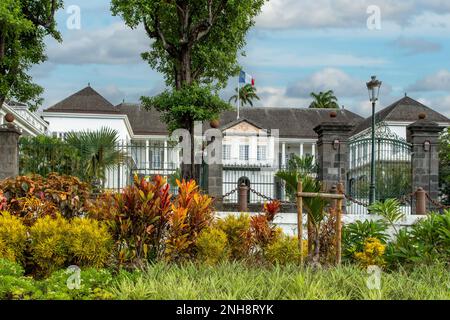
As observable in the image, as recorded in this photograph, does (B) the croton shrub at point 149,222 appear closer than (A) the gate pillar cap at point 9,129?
Yes

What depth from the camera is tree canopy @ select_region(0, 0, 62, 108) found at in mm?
25587

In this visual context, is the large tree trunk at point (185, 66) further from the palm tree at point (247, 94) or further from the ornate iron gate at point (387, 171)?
the palm tree at point (247, 94)

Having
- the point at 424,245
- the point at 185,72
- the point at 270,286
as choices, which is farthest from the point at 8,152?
the point at 270,286

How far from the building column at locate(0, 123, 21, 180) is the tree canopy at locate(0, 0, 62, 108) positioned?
708 centimetres

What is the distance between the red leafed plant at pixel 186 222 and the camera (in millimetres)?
10117

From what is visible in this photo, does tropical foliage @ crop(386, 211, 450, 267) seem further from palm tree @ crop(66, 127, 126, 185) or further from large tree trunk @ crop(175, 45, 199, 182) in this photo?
large tree trunk @ crop(175, 45, 199, 182)

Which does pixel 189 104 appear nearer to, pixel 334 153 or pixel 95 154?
pixel 95 154

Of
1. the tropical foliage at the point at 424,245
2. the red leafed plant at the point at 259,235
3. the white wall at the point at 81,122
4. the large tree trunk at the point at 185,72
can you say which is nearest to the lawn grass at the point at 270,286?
the tropical foliage at the point at 424,245

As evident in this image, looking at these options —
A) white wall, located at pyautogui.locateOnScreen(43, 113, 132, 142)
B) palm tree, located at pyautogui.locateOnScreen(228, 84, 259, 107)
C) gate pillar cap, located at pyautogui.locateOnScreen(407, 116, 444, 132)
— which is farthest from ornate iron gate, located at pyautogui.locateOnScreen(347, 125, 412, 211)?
palm tree, located at pyautogui.locateOnScreen(228, 84, 259, 107)

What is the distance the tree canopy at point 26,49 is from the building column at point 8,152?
23.2 ft
